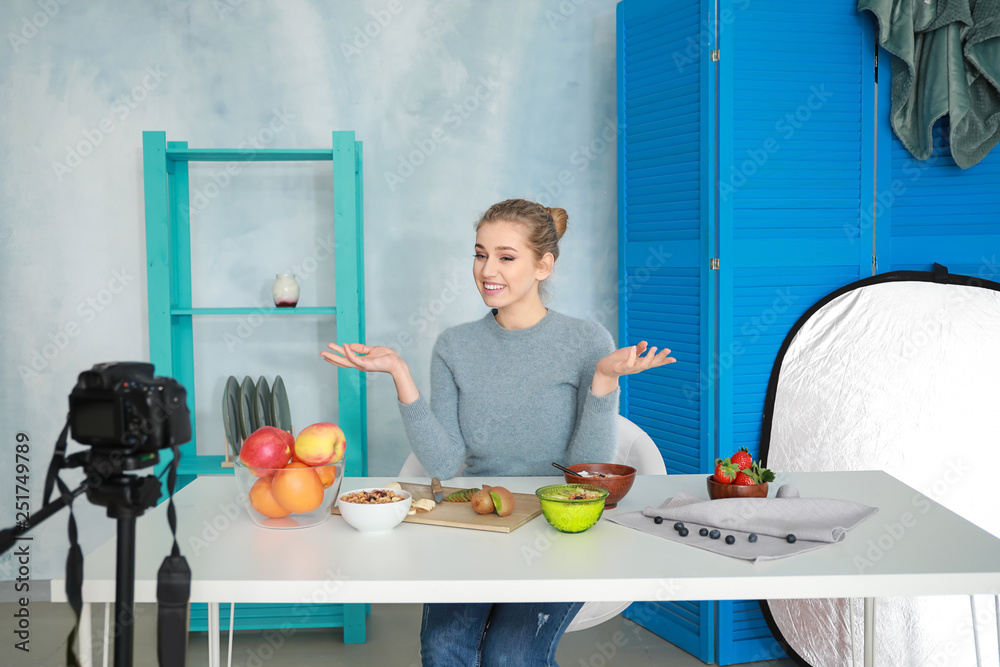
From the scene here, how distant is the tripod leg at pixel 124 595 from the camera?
59 centimetres

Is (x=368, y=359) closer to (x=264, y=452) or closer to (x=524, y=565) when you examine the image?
(x=264, y=452)

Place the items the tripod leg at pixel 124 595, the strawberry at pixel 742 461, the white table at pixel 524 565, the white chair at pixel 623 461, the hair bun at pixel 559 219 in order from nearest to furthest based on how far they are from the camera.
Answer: the tripod leg at pixel 124 595 → the white table at pixel 524 565 → the strawberry at pixel 742 461 → the white chair at pixel 623 461 → the hair bun at pixel 559 219

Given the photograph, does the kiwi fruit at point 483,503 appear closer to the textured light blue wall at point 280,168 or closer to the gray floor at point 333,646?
the gray floor at point 333,646

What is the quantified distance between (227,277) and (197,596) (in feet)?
6.40

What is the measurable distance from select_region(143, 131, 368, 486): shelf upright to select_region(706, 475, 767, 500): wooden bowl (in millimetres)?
1408

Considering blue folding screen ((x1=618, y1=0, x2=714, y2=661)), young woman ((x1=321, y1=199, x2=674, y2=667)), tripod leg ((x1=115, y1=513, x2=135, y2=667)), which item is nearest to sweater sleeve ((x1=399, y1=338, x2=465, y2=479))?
young woman ((x1=321, y1=199, x2=674, y2=667))

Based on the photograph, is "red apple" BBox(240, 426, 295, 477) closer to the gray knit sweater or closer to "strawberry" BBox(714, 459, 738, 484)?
the gray knit sweater

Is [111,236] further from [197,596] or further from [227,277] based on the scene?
[197,596]

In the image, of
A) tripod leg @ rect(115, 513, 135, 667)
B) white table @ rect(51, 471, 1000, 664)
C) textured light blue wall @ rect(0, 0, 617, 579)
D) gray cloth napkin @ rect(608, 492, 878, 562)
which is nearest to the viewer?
tripod leg @ rect(115, 513, 135, 667)

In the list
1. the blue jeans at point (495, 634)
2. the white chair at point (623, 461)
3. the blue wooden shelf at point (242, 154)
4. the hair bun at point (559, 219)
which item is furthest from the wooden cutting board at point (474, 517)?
the blue wooden shelf at point (242, 154)

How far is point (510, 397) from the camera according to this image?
70.6 inches

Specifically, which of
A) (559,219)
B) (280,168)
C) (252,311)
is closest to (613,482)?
(559,219)

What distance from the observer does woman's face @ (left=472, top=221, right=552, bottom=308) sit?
177 cm

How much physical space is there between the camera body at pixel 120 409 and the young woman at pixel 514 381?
37.1 inches
